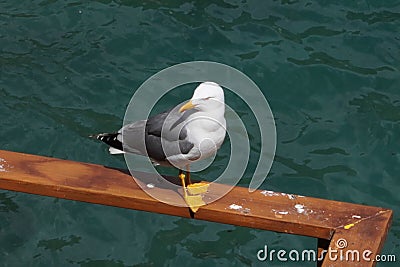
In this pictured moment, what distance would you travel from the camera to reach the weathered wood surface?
2557 millimetres

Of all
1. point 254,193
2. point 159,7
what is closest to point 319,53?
point 159,7

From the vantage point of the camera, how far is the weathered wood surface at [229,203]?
2.56 m

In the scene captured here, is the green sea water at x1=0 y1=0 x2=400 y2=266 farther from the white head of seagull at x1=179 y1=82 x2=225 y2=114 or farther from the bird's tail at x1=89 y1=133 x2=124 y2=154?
the white head of seagull at x1=179 y1=82 x2=225 y2=114

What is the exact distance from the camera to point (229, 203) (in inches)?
107

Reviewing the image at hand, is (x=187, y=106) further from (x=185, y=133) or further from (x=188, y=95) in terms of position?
(x=188, y=95)

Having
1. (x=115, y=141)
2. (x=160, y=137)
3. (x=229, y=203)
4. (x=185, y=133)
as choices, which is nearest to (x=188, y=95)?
(x=115, y=141)

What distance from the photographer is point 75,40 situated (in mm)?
5727

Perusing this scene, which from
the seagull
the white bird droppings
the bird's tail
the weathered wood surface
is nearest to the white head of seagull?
the seagull

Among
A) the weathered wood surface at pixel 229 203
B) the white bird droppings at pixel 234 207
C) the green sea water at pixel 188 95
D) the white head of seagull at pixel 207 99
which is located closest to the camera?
the weathered wood surface at pixel 229 203

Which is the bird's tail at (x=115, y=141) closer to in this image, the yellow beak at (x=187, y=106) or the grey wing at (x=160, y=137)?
the grey wing at (x=160, y=137)

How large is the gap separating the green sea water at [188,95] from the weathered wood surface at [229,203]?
1482mm

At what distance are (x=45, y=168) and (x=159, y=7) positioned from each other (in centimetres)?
335

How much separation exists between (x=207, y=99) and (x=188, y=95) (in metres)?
2.37

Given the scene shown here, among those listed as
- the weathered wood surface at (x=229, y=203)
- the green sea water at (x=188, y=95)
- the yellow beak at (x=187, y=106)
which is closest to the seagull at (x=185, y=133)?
the yellow beak at (x=187, y=106)
